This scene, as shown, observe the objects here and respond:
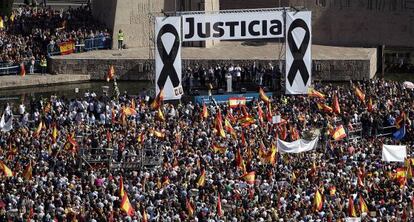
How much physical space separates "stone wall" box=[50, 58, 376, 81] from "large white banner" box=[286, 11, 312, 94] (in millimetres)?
11046

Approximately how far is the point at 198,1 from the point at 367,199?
2980 centimetres

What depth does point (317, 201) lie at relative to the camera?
52031mm

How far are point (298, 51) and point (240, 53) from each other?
13.9 meters

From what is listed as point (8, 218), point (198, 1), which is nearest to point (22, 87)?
point (198, 1)

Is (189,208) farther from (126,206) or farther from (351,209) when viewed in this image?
(351,209)

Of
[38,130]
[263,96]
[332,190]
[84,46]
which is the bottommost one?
[332,190]

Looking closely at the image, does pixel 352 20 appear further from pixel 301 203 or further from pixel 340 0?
pixel 301 203

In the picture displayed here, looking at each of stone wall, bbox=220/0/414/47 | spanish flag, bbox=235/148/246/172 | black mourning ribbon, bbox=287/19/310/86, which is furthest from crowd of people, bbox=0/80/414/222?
stone wall, bbox=220/0/414/47

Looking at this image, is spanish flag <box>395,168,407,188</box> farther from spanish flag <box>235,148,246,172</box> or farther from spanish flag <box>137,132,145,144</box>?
spanish flag <box>137,132,145,144</box>

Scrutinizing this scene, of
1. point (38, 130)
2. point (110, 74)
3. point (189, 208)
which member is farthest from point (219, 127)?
point (110, 74)

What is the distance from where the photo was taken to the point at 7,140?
60781mm

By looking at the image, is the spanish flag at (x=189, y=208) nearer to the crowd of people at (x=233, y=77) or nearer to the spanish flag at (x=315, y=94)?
the spanish flag at (x=315, y=94)

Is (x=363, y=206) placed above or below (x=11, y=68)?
Result: below

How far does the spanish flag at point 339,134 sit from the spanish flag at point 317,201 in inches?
341
